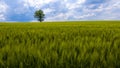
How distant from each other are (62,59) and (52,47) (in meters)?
A: 0.56

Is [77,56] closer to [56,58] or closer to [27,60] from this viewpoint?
[56,58]

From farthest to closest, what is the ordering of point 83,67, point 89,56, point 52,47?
point 52,47 < point 89,56 < point 83,67

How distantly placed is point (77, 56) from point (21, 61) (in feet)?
2.05

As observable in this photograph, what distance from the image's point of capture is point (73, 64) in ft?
6.66

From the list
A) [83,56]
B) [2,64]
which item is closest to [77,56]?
[83,56]

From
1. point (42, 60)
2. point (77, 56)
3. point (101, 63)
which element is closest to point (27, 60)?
point (42, 60)

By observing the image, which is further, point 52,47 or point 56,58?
point 52,47

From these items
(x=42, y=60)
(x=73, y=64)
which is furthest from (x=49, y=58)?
(x=73, y=64)

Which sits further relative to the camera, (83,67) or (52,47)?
(52,47)

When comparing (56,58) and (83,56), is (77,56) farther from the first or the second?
(56,58)

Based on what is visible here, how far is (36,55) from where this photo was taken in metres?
2.17

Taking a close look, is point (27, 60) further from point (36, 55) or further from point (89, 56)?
point (89, 56)

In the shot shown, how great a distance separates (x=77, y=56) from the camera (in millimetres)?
2174

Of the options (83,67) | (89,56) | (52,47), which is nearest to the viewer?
(83,67)
